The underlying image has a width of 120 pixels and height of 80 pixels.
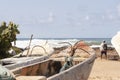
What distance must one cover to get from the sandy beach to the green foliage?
15.6ft

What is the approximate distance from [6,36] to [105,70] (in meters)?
6.66

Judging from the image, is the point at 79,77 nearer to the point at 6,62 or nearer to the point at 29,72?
the point at 29,72

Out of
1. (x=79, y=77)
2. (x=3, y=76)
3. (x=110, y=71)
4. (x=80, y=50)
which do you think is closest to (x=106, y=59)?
(x=110, y=71)

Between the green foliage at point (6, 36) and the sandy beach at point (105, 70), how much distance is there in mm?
4752

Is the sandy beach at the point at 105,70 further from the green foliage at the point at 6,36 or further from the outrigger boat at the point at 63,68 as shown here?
the green foliage at the point at 6,36

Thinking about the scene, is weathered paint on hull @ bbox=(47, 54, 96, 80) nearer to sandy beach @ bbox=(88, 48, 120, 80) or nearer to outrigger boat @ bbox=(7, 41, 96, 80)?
outrigger boat @ bbox=(7, 41, 96, 80)

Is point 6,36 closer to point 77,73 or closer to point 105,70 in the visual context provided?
point 105,70

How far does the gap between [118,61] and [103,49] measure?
178 centimetres

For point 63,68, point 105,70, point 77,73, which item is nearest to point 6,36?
point 105,70

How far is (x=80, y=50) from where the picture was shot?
16.4 meters

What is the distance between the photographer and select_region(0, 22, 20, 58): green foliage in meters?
20.2

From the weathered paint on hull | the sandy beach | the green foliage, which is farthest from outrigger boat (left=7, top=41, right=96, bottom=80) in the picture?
the green foliage

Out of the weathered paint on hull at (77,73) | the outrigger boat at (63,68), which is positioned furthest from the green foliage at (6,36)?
the weathered paint on hull at (77,73)

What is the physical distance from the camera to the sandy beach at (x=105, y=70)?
1975 cm
